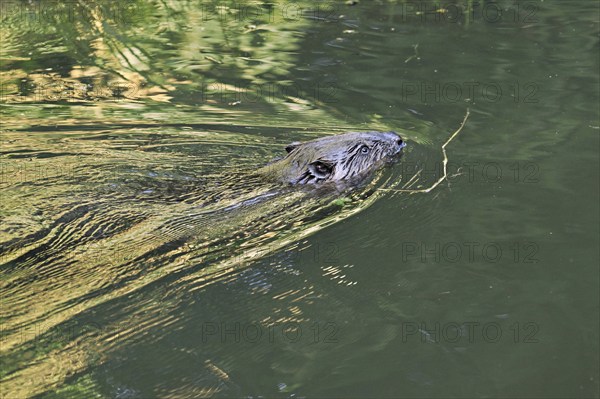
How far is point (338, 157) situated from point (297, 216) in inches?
31.7

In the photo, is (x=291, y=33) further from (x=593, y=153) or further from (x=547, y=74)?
(x=593, y=153)

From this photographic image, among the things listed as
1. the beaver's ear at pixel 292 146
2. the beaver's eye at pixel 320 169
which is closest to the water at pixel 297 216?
the beaver's eye at pixel 320 169

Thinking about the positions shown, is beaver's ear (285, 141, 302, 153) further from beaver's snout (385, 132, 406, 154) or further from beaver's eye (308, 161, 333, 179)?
beaver's snout (385, 132, 406, 154)

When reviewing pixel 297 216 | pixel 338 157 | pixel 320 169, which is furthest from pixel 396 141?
pixel 297 216

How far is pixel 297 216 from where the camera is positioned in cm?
Answer: 568

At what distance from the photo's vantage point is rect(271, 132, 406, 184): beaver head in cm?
616

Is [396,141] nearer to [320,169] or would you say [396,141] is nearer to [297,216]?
[320,169]

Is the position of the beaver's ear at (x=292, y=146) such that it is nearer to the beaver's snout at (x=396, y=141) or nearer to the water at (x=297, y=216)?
the water at (x=297, y=216)

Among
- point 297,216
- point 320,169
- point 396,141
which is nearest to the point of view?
point 297,216

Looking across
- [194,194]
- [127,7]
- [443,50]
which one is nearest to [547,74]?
[443,50]

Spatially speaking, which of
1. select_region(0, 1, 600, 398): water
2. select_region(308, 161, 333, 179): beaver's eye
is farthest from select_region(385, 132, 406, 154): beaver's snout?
select_region(308, 161, 333, 179): beaver's eye

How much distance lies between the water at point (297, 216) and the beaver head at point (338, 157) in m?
0.21

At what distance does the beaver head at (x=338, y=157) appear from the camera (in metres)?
6.16

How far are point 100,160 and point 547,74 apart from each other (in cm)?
415
